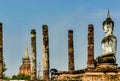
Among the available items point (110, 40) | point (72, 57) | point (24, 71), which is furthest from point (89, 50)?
point (24, 71)

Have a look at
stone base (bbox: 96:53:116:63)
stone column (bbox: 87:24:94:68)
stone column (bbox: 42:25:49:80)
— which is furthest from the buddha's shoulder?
stone column (bbox: 42:25:49:80)

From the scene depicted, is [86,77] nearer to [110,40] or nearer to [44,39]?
[110,40]

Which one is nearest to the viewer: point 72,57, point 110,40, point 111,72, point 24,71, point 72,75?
point 111,72

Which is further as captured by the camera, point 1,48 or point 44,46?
point 44,46

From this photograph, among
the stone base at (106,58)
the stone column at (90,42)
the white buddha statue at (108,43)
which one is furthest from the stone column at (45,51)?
the stone base at (106,58)

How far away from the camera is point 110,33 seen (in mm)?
25578

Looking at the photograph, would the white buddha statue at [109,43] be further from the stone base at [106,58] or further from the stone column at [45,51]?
the stone column at [45,51]

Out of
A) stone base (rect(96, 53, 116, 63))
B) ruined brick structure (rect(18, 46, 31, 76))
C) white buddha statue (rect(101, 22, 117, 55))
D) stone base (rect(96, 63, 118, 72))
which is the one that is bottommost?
stone base (rect(96, 63, 118, 72))

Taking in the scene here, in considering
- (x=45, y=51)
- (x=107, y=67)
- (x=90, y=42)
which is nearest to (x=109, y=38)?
(x=90, y=42)

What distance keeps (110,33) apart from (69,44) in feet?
13.8

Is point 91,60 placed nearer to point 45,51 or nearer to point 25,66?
point 45,51

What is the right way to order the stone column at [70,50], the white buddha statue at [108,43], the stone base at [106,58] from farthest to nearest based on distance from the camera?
the stone column at [70,50] → the white buddha statue at [108,43] → the stone base at [106,58]

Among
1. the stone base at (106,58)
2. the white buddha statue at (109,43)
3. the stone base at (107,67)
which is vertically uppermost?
the white buddha statue at (109,43)

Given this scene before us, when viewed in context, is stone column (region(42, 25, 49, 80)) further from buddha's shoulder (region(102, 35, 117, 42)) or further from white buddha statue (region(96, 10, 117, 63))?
buddha's shoulder (region(102, 35, 117, 42))
